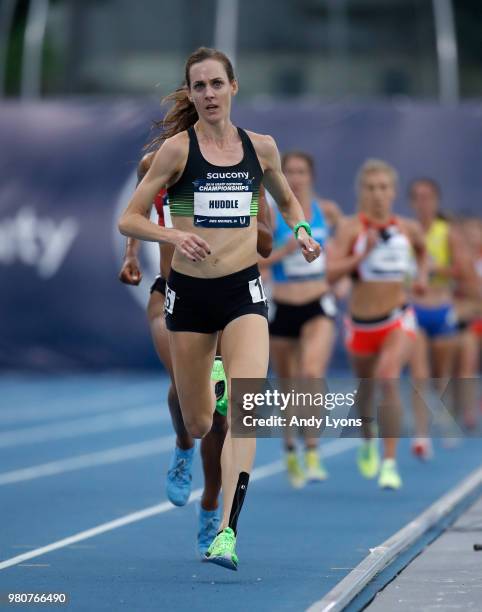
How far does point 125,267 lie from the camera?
8.59 meters

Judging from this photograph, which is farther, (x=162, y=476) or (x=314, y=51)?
(x=314, y=51)

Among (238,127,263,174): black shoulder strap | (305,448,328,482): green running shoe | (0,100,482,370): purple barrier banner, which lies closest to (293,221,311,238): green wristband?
(238,127,263,174): black shoulder strap

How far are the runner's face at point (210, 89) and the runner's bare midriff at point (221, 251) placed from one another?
1.64ft

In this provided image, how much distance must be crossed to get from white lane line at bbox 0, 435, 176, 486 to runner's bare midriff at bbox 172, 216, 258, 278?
502 cm

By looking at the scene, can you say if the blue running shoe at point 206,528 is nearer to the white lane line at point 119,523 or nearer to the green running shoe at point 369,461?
the white lane line at point 119,523

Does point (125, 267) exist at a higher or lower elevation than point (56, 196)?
lower

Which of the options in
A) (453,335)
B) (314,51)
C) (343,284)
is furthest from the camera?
(314,51)

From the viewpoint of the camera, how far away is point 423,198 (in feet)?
51.0

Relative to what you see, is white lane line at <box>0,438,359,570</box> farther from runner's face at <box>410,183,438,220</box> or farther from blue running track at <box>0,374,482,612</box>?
runner's face at <box>410,183,438,220</box>

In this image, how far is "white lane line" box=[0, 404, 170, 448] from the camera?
54.0 feet

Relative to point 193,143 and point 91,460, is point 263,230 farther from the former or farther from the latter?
point 91,460

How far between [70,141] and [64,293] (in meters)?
2.21

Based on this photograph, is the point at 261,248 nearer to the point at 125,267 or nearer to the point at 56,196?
the point at 125,267

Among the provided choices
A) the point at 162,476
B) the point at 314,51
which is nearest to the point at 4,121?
the point at 314,51
